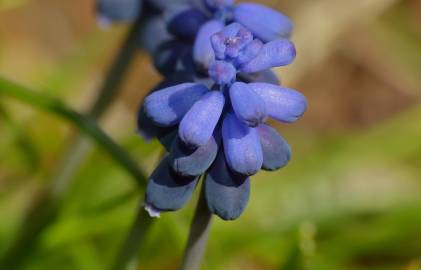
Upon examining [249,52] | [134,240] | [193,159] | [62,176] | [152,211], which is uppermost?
[249,52]

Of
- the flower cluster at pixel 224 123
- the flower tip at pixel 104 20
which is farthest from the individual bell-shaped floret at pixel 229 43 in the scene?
the flower tip at pixel 104 20

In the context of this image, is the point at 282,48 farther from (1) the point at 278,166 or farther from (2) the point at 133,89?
(2) the point at 133,89

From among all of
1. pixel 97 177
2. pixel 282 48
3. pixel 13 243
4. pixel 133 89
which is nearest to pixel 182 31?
pixel 282 48

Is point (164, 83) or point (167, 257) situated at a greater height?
point (164, 83)

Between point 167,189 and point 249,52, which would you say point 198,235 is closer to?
point 167,189

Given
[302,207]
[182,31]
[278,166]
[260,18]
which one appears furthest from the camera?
[302,207]

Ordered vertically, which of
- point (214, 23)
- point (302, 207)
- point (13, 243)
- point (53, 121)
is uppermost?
point (214, 23)

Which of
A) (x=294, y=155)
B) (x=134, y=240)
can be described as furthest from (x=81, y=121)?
(x=294, y=155)

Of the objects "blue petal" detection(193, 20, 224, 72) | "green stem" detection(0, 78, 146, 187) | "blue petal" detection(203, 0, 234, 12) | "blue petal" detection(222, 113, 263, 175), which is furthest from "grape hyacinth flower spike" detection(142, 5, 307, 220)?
"green stem" detection(0, 78, 146, 187)
